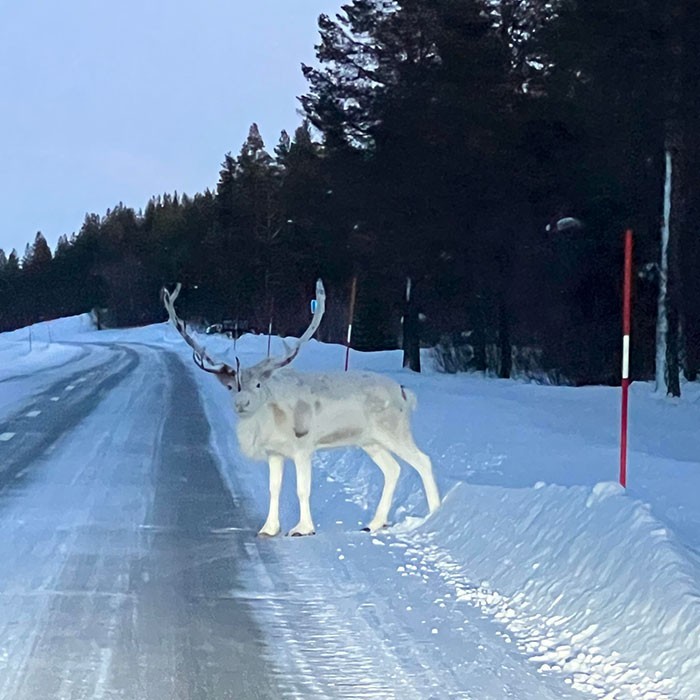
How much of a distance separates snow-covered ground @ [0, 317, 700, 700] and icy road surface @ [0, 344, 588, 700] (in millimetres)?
27

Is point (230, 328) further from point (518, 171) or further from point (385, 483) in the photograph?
point (385, 483)

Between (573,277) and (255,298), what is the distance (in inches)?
1739

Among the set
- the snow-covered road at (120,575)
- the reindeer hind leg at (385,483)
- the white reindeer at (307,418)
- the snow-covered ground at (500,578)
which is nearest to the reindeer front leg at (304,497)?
the white reindeer at (307,418)

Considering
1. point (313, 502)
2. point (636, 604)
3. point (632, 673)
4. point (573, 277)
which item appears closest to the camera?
point (632, 673)

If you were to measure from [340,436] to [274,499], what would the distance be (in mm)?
801

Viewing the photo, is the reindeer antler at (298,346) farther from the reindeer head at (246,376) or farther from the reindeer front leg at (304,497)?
the reindeer front leg at (304,497)

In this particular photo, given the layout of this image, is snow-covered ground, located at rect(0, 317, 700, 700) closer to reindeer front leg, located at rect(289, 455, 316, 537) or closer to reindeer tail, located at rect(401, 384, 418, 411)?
reindeer front leg, located at rect(289, 455, 316, 537)

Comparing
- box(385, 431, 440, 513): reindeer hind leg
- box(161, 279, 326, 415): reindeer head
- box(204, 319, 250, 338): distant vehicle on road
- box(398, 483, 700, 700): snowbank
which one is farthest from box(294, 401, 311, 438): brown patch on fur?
box(204, 319, 250, 338): distant vehicle on road

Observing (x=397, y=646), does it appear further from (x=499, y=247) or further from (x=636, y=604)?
(x=499, y=247)

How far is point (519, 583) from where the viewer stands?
760cm

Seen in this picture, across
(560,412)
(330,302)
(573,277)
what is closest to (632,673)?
(560,412)

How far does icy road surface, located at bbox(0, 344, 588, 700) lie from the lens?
587cm

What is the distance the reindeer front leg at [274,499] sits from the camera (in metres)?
9.86

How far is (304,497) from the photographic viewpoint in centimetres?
988
